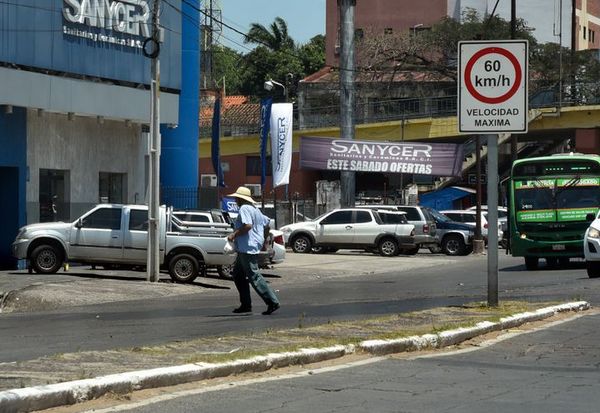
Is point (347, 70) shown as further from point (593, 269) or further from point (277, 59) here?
point (277, 59)

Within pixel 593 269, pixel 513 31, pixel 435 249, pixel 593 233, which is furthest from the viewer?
pixel 513 31

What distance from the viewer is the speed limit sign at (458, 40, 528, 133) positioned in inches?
543

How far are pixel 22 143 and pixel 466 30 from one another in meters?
41.0

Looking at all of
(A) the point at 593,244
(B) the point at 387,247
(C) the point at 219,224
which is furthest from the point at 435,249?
(A) the point at 593,244

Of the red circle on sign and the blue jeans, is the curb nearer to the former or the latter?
the red circle on sign

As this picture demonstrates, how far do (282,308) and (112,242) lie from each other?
8241mm

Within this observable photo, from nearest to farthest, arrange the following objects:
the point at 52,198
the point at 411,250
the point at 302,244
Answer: the point at 52,198, the point at 302,244, the point at 411,250

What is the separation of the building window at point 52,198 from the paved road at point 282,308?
5909 millimetres

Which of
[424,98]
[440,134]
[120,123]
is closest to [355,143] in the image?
[120,123]

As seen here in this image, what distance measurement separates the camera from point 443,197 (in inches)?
2215

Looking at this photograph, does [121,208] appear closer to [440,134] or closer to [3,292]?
[3,292]

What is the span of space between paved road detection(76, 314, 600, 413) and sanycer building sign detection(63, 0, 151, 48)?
19.2m

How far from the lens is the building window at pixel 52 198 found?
92.2 feet

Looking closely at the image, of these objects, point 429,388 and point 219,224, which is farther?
point 219,224
